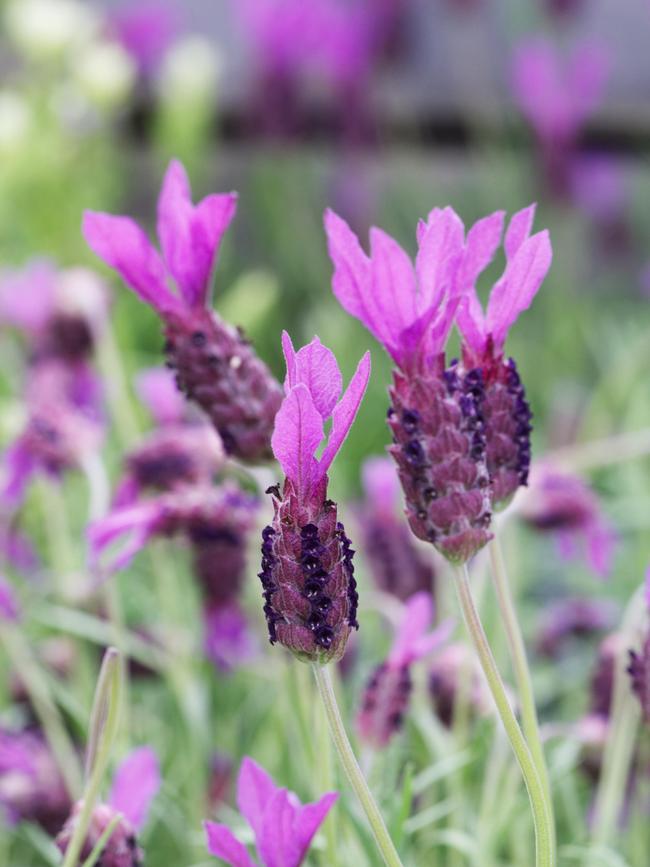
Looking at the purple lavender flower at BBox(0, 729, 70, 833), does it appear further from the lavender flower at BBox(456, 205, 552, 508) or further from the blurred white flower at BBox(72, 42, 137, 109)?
the blurred white flower at BBox(72, 42, 137, 109)

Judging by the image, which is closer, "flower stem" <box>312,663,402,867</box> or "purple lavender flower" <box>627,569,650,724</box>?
"flower stem" <box>312,663,402,867</box>

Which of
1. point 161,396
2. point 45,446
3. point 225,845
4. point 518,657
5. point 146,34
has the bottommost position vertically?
point 225,845

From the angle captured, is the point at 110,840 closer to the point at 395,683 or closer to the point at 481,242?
the point at 395,683

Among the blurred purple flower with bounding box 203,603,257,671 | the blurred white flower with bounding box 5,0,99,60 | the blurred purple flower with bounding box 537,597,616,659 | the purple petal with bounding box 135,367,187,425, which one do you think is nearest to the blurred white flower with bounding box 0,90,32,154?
the blurred white flower with bounding box 5,0,99,60

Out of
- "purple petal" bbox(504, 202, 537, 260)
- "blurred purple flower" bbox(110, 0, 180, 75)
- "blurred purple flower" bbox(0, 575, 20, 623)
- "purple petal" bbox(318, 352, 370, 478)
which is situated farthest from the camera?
"blurred purple flower" bbox(110, 0, 180, 75)

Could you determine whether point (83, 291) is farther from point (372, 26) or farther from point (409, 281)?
point (372, 26)

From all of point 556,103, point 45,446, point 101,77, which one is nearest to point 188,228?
point 45,446

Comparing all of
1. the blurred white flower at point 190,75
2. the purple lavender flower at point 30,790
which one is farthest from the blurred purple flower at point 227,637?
the blurred white flower at point 190,75
